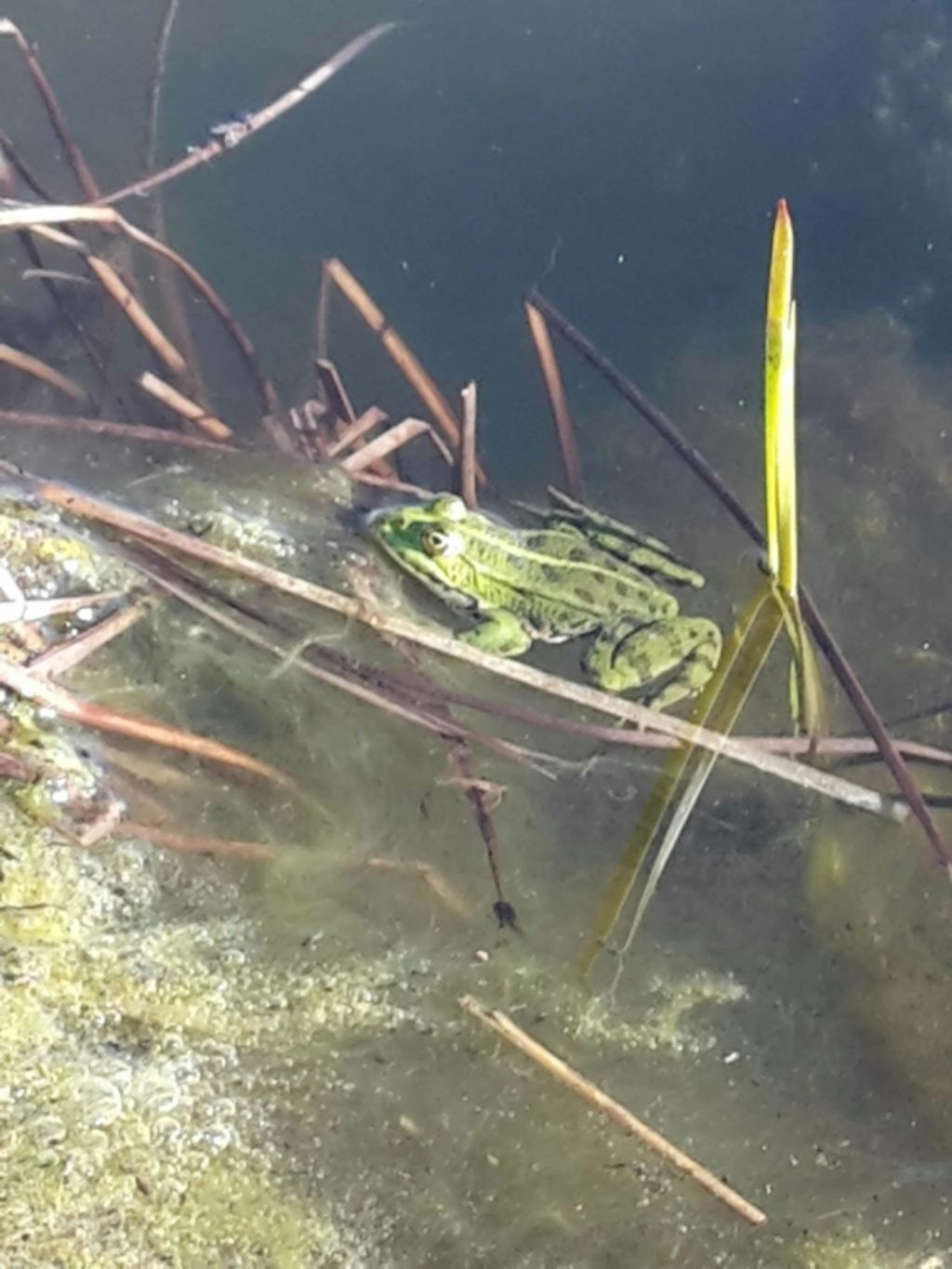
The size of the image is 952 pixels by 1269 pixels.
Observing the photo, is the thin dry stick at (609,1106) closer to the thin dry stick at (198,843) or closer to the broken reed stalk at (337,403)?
the thin dry stick at (198,843)

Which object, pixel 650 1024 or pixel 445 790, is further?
pixel 445 790

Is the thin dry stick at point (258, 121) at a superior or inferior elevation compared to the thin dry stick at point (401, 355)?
superior

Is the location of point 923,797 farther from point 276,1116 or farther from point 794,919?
point 276,1116

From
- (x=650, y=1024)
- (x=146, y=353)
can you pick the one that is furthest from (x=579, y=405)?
(x=650, y=1024)

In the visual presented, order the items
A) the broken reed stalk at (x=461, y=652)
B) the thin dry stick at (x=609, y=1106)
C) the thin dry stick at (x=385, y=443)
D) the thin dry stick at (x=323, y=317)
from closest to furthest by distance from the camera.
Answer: the thin dry stick at (x=609, y=1106) → the broken reed stalk at (x=461, y=652) → the thin dry stick at (x=385, y=443) → the thin dry stick at (x=323, y=317)

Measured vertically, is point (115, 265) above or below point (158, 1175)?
above

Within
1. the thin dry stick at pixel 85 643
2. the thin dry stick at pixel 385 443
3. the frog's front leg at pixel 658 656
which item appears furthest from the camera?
the thin dry stick at pixel 385 443

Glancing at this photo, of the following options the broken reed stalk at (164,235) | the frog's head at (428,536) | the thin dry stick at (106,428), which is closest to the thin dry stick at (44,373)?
the thin dry stick at (106,428)
